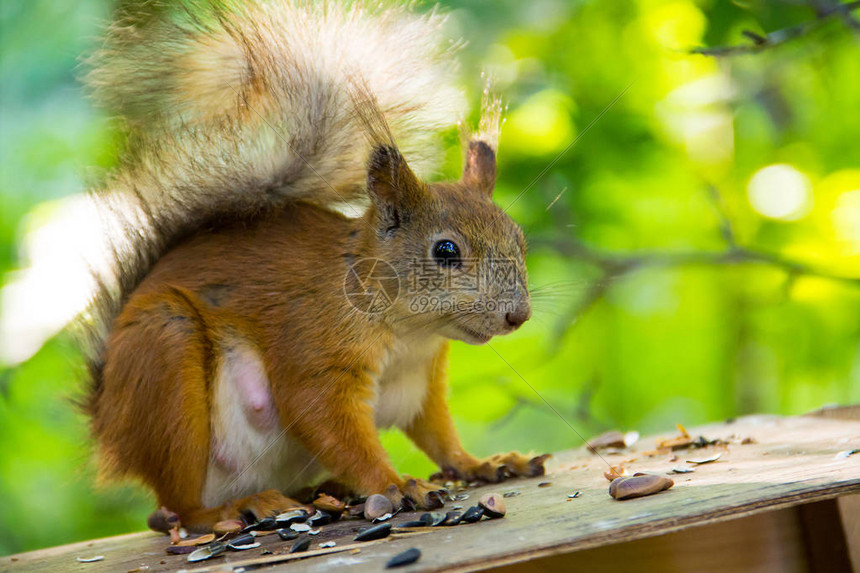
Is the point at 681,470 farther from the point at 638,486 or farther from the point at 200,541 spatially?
the point at 200,541

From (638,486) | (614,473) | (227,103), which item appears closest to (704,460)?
(614,473)

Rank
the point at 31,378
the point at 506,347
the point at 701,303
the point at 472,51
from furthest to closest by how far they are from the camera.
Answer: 1. the point at 701,303
2. the point at 506,347
3. the point at 472,51
4. the point at 31,378

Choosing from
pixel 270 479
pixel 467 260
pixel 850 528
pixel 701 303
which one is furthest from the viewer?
pixel 701 303

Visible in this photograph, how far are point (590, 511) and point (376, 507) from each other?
1.39 ft

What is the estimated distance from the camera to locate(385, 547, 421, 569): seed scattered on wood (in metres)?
1.04

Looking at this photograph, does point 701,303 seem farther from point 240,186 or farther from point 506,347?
point 240,186

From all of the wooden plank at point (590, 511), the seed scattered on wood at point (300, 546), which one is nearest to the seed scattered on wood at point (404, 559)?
the wooden plank at point (590, 511)

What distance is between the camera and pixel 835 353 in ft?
9.74

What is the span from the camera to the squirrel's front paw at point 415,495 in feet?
4.82

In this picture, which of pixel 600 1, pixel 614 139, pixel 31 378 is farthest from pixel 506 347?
pixel 31 378

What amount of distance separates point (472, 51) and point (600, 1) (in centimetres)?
53

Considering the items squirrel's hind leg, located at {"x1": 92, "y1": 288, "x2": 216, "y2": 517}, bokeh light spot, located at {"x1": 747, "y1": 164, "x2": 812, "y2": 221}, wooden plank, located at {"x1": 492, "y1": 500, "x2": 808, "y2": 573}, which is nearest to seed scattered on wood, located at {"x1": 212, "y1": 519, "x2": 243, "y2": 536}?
squirrel's hind leg, located at {"x1": 92, "y1": 288, "x2": 216, "y2": 517}

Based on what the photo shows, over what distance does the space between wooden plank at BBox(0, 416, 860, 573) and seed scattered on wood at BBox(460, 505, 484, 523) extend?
30mm

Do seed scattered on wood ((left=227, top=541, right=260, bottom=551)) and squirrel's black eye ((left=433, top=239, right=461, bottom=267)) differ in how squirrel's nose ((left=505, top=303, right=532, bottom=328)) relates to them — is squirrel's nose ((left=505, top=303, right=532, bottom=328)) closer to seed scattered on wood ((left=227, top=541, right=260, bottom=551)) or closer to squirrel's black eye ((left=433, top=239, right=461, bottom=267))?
squirrel's black eye ((left=433, top=239, right=461, bottom=267))
